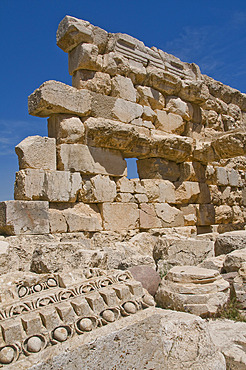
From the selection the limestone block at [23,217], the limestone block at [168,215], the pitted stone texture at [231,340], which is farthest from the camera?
the limestone block at [168,215]

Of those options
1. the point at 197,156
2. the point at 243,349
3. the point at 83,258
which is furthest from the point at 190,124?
the point at 243,349

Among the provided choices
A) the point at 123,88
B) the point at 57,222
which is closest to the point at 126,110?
the point at 123,88

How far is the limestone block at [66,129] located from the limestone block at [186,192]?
275cm

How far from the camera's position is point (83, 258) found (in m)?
3.50

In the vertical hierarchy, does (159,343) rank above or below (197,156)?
below

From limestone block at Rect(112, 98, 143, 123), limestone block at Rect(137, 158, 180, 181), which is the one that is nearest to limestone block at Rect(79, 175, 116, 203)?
limestone block at Rect(137, 158, 180, 181)

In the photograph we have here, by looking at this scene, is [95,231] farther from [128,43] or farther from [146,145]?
[128,43]

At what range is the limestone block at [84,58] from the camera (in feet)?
20.1

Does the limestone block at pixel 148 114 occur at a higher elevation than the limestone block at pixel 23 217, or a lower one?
higher

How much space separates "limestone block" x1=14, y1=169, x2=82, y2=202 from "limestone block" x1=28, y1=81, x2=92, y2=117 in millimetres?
1105

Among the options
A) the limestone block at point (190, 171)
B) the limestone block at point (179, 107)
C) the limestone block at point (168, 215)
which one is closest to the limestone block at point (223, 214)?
the limestone block at point (190, 171)

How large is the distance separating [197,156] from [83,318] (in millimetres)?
6258

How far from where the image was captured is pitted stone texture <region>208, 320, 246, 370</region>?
8.21ft

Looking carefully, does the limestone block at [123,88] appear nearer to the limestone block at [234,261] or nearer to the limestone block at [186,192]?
the limestone block at [186,192]
